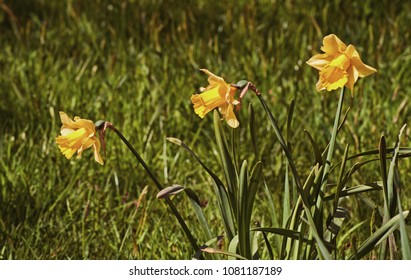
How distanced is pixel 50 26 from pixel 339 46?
8.04ft

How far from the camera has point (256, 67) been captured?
127 inches

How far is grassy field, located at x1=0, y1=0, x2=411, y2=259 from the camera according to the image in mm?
2312

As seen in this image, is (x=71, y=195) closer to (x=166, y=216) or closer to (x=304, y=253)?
(x=166, y=216)

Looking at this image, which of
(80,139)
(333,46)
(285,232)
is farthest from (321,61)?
(80,139)

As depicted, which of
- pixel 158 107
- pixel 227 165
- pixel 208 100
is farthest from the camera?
pixel 158 107

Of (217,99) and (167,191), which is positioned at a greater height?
(217,99)

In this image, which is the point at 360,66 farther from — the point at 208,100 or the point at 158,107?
the point at 158,107

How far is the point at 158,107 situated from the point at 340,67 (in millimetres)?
1331

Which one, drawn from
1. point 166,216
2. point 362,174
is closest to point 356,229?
point 362,174

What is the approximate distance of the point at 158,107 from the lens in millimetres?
2820

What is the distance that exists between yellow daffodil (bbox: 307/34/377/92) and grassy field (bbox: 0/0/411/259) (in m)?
0.30

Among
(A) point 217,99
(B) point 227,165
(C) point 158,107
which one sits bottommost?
(C) point 158,107

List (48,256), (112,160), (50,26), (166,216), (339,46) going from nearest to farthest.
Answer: (339,46), (48,256), (166,216), (112,160), (50,26)
